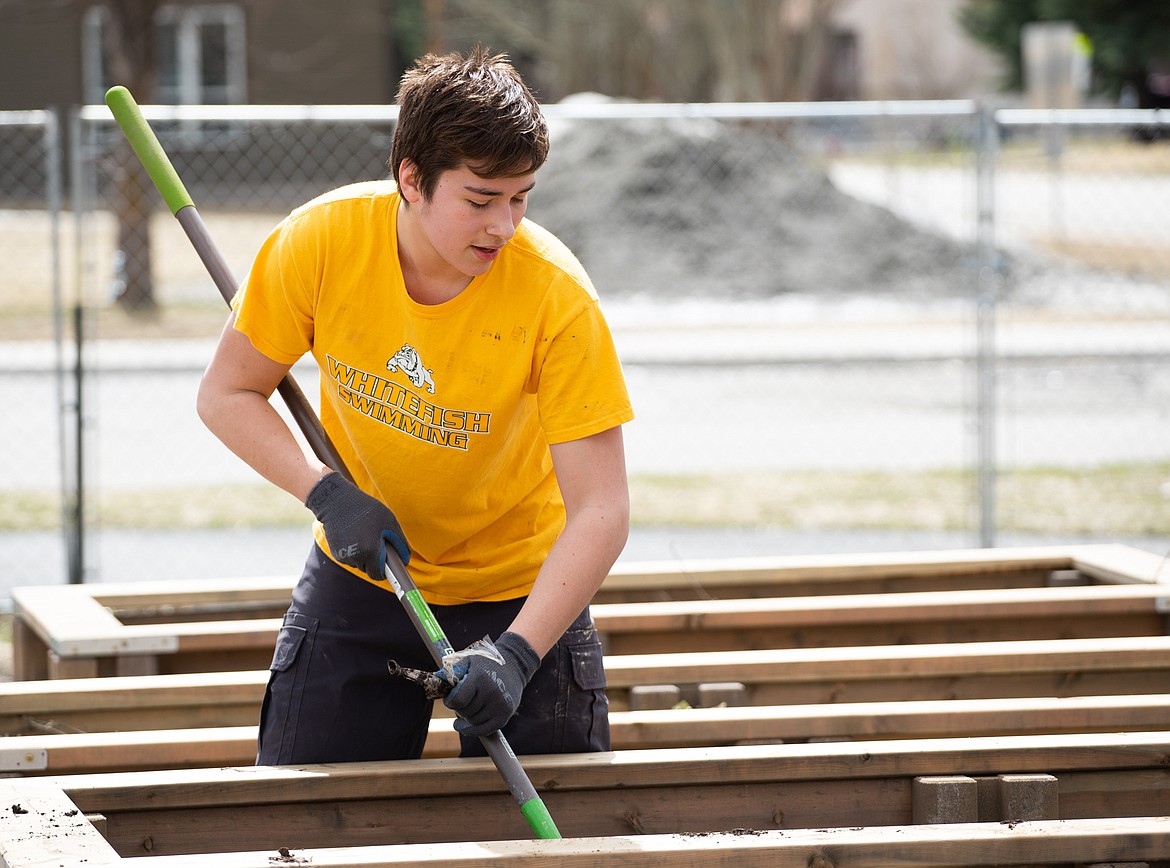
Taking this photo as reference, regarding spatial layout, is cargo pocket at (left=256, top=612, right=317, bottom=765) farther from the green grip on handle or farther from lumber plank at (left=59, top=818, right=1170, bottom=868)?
the green grip on handle

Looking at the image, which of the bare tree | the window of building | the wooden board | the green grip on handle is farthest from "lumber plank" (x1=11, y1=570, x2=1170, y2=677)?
the bare tree

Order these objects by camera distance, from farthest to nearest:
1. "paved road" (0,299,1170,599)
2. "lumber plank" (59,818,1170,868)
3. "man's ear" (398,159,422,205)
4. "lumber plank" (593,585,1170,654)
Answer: "paved road" (0,299,1170,599) < "lumber plank" (593,585,1170,654) < "man's ear" (398,159,422,205) < "lumber plank" (59,818,1170,868)

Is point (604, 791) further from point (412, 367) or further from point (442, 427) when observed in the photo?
point (412, 367)

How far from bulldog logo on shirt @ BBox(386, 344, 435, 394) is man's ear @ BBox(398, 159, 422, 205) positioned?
0.26m

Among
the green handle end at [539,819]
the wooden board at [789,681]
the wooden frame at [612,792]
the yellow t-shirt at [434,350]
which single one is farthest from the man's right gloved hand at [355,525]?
the wooden board at [789,681]

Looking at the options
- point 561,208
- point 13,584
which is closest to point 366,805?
point 13,584

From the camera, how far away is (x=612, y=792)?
105 inches

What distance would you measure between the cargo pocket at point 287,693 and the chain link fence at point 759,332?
621mm

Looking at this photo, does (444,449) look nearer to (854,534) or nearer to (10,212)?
(854,534)

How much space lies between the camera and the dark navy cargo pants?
2727 mm

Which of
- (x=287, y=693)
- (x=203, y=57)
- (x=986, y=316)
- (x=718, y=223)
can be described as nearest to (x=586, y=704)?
(x=287, y=693)

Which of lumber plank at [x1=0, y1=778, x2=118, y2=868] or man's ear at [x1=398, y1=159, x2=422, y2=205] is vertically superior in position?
man's ear at [x1=398, y1=159, x2=422, y2=205]

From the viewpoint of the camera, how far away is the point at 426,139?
2.35 m

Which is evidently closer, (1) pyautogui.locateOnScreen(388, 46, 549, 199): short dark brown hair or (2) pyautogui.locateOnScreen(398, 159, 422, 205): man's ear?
(1) pyautogui.locateOnScreen(388, 46, 549, 199): short dark brown hair
